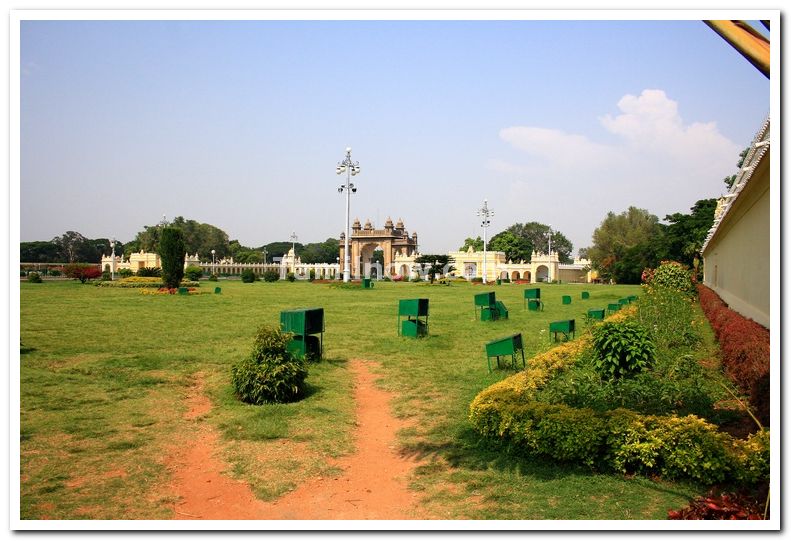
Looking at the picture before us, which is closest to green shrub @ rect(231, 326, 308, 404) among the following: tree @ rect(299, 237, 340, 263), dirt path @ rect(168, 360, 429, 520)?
dirt path @ rect(168, 360, 429, 520)

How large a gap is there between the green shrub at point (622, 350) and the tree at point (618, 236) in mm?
50275

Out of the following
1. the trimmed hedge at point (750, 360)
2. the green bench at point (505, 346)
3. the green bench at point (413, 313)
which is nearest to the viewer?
the trimmed hedge at point (750, 360)

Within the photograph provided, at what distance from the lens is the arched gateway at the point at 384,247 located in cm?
6619

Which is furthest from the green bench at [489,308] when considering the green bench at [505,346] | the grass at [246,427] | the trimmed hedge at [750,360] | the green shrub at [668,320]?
the green bench at [505,346]

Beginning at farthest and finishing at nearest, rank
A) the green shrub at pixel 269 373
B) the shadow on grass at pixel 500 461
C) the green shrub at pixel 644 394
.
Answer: the green shrub at pixel 269 373 → the green shrub at pixel 644 394 → the shadow on grass at pixel 500 461

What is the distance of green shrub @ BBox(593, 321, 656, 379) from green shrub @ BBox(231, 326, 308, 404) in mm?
3579

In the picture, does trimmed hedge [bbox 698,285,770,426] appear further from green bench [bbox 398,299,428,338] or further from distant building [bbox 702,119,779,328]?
green bench [bbox 398,299,428,338]

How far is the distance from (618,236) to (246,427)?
57.5 meters

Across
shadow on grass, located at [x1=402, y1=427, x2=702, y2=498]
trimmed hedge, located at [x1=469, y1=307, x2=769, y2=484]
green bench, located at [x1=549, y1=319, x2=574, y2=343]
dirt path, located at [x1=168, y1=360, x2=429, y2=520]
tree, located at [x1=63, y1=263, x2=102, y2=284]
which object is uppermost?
tree, located at [x1=63, y1=263, x2=102, y2=284]

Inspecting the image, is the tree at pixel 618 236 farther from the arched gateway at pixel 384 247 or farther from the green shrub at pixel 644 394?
the green shrub at pixel 644 394

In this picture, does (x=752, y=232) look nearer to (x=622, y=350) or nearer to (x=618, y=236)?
(x=622, y=350)

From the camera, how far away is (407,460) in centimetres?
539

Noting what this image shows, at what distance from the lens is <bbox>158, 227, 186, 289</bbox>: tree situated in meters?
26.4

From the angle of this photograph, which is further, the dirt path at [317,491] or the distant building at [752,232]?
the distant building at [752,232]
